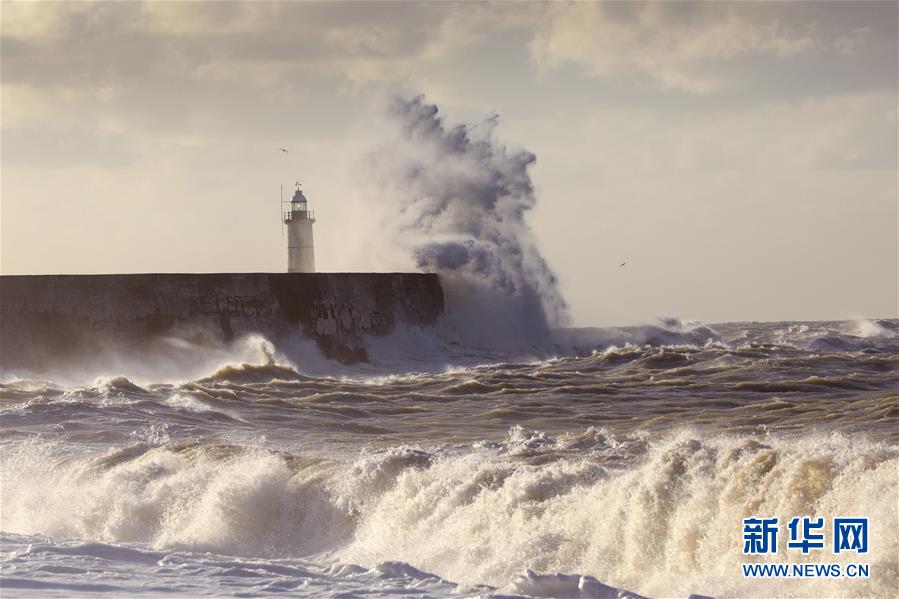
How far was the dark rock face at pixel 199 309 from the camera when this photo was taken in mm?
14422

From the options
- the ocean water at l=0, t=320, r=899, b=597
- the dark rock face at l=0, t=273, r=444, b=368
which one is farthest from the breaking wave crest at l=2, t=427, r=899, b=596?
the dark rock face at l=0, t=273, r=444, b=368

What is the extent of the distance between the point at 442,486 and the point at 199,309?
10212 millimetres

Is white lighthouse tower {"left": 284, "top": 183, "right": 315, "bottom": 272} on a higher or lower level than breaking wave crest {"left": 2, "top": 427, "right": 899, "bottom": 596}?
higher

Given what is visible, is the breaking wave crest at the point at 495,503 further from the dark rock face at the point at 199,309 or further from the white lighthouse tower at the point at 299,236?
the white lighthouse tower at the point at 299,236

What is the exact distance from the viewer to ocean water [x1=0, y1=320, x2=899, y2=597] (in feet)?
16.3

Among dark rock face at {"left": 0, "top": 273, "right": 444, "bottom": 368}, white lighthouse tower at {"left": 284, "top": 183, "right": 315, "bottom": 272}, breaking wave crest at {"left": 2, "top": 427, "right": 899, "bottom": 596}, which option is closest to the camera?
breaking wave crest at {"left": 2, "top": 427, "right": 899, "bottom": 596}

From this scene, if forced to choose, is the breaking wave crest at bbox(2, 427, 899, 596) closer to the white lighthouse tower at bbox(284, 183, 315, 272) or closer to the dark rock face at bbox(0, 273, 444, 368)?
the dark rock face at bbox(0, 273, 444, 368)

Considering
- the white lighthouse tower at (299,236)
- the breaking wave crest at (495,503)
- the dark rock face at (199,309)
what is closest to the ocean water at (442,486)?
the breaking wave crest at (495,503)

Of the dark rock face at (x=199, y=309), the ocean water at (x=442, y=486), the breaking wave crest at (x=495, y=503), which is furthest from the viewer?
the dark rock face at (x=199, y=309)

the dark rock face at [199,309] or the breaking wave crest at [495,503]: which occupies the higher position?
the dark rock face at [199,309]

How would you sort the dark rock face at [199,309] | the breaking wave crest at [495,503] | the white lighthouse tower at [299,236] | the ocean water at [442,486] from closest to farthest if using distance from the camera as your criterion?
the ocean water at [442,486] < the breaking wave crest at [495,503] < the dark rock face at [199,309] < the white lighthouse tower at [299,236]

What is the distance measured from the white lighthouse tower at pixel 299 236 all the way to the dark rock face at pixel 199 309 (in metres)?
3.98

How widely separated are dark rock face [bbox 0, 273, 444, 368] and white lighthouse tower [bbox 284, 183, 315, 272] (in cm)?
398

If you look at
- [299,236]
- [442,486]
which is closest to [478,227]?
[299,236]
